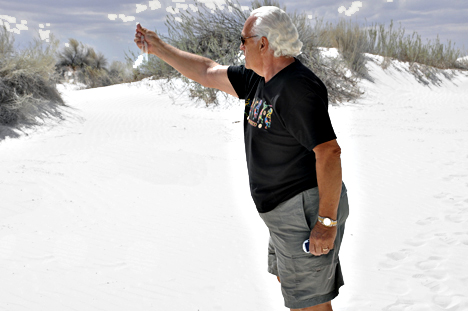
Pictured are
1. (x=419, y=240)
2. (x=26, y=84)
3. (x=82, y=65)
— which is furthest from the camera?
(x=82, y=65)

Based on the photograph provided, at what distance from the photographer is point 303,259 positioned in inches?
72.1

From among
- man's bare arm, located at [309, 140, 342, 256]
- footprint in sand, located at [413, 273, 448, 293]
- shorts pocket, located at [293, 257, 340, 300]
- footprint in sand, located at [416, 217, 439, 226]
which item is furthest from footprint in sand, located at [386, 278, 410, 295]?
man's bare arm, located at [309, 140, 342, 256]

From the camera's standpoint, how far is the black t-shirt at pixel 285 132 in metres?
→ 1.63

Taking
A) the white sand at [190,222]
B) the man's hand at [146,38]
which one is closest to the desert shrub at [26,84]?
the white sand at [190,222]

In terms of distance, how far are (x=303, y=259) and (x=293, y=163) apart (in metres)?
0.42

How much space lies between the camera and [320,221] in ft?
5.73

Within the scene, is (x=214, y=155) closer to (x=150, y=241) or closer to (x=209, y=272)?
(x=150, y=241)

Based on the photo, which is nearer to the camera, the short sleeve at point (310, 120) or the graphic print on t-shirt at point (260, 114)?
the short sleeve at point (310, 120)

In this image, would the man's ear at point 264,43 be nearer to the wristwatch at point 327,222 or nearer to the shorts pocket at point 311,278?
the wristwatch at point 327,222

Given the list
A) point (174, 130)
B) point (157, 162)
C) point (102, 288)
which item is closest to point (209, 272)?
point (102, 288)

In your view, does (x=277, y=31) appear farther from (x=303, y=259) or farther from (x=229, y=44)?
(x=229, y=44)

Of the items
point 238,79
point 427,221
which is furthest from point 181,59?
point 427,221

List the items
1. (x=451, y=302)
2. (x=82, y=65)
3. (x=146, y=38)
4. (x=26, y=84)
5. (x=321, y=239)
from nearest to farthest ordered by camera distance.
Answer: (x=321, y=239) → (x=146, y=38) → (x=451, y=302) → (x=26, y=84) → (x=82, y=65)

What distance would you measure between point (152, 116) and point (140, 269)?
24.8ft
